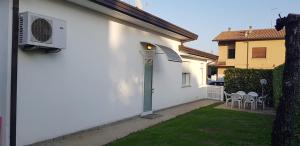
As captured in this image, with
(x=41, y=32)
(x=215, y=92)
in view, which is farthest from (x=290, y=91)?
(x=215, y=92)

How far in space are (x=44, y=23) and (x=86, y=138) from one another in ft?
11.5

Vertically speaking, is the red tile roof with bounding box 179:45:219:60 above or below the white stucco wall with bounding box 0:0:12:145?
above

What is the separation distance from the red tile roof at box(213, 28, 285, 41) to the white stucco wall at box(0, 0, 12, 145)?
38129mm

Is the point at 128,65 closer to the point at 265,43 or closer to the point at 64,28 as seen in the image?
the point at 64,28

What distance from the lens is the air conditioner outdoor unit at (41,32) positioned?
7652mm

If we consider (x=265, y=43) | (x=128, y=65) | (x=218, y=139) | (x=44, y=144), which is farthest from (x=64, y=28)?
(x=265, y=43)

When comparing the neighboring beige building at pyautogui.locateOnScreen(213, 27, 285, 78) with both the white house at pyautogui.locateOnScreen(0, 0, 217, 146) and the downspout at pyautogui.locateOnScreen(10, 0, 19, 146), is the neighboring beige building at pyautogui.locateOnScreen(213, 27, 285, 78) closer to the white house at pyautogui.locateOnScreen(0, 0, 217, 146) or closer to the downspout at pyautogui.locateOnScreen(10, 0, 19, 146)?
the white house at pyautogui.locateOnScreen(0, 0, 217, 146)

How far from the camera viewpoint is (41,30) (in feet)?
26.3

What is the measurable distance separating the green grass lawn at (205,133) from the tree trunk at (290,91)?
4674mm

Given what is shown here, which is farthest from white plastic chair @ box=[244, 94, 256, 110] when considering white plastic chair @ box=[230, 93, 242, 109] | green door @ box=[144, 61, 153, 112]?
green door @ box=[144, 61, 153, 112]

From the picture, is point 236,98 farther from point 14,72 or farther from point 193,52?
point 14,72

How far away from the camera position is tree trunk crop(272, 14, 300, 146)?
4.23 m

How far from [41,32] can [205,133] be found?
19.2 ft

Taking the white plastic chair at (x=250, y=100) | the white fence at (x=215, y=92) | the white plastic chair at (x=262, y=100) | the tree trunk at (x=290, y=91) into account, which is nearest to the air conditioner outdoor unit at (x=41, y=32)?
the tree trunk at (x=290, y=91)
